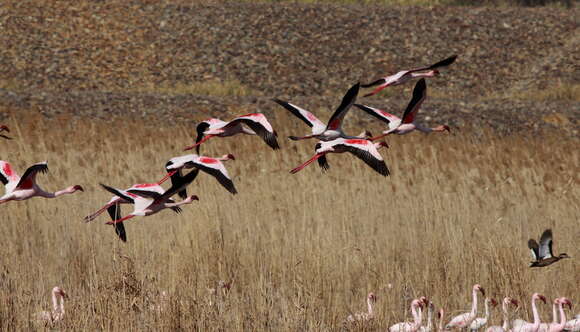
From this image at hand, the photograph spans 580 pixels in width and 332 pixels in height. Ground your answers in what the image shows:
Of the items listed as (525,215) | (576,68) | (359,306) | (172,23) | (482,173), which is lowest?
(359,306)

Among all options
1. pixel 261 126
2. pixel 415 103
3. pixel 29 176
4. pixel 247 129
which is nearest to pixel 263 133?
pixel 261 126

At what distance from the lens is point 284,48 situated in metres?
28.1

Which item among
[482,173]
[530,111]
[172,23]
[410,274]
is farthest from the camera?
[172,23]

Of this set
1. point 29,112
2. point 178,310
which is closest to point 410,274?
point 178,310

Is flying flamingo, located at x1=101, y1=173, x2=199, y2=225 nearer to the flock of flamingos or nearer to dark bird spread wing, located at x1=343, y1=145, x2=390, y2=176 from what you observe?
the flock of flamingos

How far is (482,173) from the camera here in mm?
12594

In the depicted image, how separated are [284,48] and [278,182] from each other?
1769 cm

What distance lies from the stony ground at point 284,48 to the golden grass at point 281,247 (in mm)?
11027

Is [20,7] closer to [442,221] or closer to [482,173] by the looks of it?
[482,173]

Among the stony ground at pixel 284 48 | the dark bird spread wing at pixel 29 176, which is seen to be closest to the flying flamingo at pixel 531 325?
the dark bird spread wing at pixel 29 176

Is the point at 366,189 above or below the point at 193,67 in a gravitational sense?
below

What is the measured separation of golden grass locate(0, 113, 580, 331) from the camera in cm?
600

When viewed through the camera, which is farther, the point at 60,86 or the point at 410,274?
the point at 60,86

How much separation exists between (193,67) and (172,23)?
4064mm
